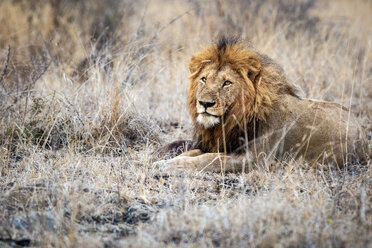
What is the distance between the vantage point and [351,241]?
293cm

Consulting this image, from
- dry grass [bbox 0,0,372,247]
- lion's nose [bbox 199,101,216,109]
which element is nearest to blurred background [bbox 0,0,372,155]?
dry grass [bbox 0,0,372,247]

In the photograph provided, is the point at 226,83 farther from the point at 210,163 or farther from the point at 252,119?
the point at 210,163

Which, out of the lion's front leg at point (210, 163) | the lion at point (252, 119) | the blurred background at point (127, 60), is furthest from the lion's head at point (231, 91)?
the blurred background at point (127, 60)

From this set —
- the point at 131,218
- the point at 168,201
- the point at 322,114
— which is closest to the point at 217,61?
the point at 322,114

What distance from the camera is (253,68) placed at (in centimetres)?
455

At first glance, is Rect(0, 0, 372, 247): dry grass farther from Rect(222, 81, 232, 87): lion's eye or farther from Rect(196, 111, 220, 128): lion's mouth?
Rect(222, 81, 232, 87): lion's eye

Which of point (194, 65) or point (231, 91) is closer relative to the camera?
point (231, 91)

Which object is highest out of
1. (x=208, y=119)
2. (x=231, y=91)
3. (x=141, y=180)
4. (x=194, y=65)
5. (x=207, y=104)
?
(x=194, y=65)

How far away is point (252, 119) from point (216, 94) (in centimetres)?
46

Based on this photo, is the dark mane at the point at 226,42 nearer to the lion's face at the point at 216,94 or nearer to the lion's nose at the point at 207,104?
the lion's face at the point at 216,94

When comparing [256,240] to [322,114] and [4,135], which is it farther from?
[4,135]

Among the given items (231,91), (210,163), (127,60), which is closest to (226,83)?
(231,91)

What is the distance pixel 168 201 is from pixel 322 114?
212 centimetres

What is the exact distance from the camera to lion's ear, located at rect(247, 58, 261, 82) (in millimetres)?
4562
